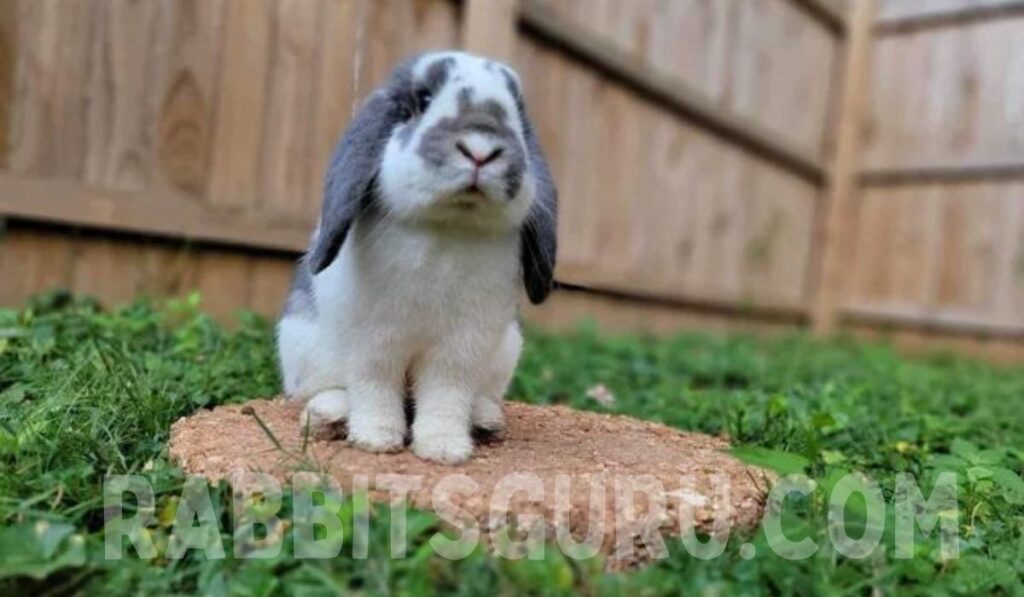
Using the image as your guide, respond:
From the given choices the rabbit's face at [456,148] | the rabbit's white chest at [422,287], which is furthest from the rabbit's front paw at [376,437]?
the rabbit's face at [456,148]

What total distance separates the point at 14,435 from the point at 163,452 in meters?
0.26

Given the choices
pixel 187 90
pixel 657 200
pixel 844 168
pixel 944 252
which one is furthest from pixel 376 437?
pixel 844 168

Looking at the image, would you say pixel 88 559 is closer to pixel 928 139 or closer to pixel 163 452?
pixel 163 452

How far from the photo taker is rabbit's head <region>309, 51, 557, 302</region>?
158 centimetres

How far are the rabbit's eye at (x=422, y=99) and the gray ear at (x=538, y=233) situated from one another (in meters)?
0.18

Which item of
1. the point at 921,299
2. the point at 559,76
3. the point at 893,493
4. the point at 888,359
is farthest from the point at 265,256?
the point at 921,299

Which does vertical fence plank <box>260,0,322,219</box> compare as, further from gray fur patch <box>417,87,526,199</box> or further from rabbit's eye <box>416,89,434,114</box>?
gray fur patch <box>417,87,526,199</box>

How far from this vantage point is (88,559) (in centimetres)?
147

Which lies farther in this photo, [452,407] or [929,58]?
[929,58]

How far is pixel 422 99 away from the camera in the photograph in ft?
5.58

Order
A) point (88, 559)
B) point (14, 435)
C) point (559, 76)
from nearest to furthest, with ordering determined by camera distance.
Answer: point (88, 559) → point (14, 435) → point (559, 76)

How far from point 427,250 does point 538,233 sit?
0.70 ft

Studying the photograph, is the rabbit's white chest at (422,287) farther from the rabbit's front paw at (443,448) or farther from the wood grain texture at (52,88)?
the wood grain texture at (52,88)

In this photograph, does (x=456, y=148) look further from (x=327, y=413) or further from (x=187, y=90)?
(x=187, y=90)
